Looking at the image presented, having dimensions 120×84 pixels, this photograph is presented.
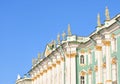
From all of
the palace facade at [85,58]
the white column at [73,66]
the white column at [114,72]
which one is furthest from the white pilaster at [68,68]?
the white column at [114,72]

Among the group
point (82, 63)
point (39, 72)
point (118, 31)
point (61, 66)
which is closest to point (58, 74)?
point (61, 66)

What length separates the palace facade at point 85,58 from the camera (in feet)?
172

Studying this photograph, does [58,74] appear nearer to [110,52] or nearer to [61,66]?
[61,66]

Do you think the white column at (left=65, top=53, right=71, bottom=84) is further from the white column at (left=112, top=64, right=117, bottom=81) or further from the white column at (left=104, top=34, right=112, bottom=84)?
the white column at (left=112, top=64, right=117, bottom=81)

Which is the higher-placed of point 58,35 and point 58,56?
point 58,35

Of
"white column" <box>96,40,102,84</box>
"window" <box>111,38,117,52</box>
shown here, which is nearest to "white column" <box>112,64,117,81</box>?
"window" <box>111,38,117,52</box>

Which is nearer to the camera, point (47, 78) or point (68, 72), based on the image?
point (68, 72)

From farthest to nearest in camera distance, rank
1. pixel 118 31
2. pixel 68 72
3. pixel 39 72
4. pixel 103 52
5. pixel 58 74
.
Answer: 1. pixel 39 72
2. pixel 58 74
3. pixel 68 72
4. pixel 103 52
5. pixel 118 31

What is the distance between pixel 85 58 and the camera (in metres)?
64.2

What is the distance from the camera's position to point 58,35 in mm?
72750

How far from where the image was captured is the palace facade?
52.5 meters

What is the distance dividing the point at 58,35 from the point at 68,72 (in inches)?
416

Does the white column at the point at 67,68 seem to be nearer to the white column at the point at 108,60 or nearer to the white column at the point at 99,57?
the white column at the point at 99,57

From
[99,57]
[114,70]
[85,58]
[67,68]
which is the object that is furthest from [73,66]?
[114,70]
